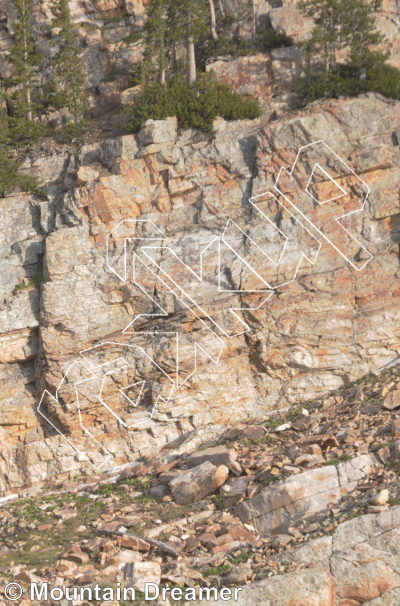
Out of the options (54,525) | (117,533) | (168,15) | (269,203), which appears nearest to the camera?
(117,533)

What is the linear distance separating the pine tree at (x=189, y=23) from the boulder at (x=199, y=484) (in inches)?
742

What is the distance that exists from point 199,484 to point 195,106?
16.4 m

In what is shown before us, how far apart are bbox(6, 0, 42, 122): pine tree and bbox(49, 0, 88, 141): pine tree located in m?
1.02

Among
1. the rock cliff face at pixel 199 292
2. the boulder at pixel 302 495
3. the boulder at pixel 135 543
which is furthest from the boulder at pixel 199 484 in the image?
the rock cliff face at pixel 199 292

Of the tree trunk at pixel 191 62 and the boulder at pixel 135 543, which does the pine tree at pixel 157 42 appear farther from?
the boulder at pixel 135 543

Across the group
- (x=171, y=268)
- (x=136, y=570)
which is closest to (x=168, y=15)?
(x=171, y=268)

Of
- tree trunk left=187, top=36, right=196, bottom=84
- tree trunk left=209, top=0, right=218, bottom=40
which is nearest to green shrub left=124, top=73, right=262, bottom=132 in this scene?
tree trunk left=187, top=36, right=196, bottom=84

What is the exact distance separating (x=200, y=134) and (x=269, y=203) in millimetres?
4844

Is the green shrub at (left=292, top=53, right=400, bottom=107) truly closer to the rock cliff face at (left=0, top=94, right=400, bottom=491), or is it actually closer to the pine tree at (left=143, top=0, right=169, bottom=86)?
the rock cliff face at (left=0, top=94, right=400, bottom=491)

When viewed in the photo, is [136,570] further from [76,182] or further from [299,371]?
[76,182]

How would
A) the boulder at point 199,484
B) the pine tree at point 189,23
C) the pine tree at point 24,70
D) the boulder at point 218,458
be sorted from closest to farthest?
1. the boulder at point 199,484
2. the boulder at point 218,458
3. the pine tree at point 189,23
4. the pine tree at point 24,70

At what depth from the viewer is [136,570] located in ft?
38.0

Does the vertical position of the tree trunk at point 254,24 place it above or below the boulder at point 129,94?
above

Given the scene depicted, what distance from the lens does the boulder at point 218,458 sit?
15578 mm
